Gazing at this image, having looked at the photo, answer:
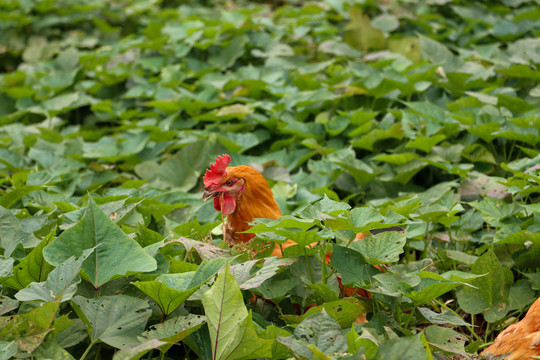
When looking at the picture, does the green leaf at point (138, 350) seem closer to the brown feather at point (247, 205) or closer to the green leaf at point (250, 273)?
the green leaf at point (250, 273)

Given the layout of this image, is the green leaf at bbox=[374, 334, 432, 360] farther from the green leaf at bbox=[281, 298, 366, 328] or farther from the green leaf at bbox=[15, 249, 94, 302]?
the green leaf at bbox=[15, 249, 94, 302]

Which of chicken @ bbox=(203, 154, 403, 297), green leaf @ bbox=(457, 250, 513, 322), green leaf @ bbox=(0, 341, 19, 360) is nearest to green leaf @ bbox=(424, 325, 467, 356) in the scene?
green leaf @ bbox=(457, 250, 513, 322)

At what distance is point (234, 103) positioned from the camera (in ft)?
13.3

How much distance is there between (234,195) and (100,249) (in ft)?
2.22

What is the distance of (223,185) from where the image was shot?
87.8 inches

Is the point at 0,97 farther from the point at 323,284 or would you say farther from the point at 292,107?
the point at 323,284

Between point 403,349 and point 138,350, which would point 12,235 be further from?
point 403,349

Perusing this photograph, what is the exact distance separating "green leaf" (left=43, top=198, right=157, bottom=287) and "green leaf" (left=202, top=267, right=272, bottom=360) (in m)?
0.22

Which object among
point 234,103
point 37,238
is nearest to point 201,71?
point 234,103

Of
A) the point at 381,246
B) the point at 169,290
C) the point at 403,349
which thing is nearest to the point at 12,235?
the point at 169,290

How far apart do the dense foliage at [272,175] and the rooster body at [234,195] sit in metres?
0.11

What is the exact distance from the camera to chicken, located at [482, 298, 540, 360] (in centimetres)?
155

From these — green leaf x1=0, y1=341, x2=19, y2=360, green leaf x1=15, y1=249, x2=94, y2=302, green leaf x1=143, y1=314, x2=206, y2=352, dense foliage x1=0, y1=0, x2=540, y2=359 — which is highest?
green leaf x1=15, y1=249, x2=94, y2=302

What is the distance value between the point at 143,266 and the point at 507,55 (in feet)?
11.7
